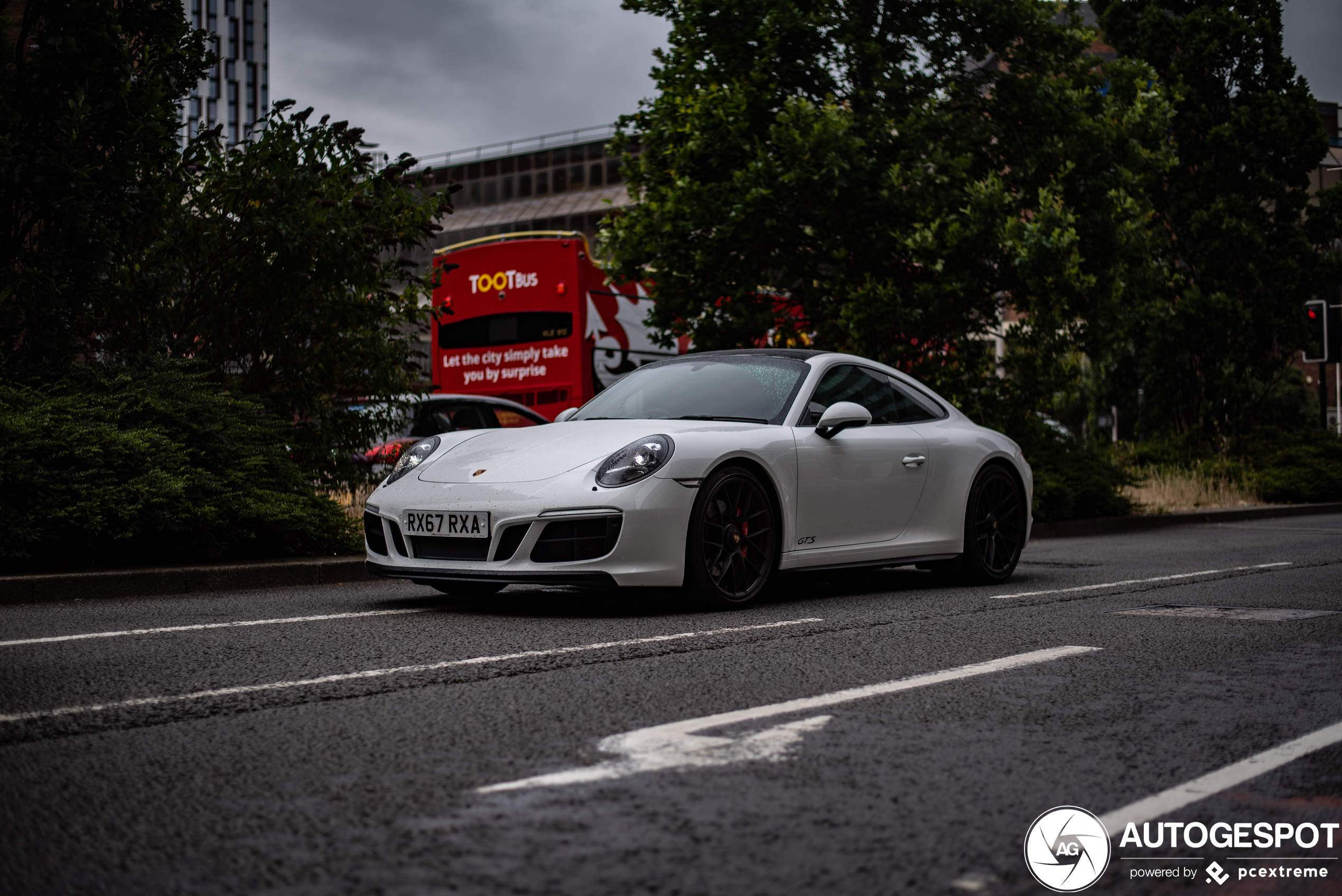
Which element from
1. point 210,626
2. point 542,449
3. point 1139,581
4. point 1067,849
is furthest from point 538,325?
point 1067,849

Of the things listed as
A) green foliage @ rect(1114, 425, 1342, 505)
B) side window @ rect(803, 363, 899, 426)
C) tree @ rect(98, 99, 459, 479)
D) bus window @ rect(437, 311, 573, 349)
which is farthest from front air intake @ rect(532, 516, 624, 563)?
green foliage @ rect(1114, 425, 1342, 505)

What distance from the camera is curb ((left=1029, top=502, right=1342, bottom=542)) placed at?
15.2 m

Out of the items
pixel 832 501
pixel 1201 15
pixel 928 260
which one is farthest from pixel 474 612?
pixel 1201 15

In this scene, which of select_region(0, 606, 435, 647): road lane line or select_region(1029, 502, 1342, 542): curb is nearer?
select_region(0, 606, 435, 647): road lane line

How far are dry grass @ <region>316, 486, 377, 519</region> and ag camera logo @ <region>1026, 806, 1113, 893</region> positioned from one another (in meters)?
7.34

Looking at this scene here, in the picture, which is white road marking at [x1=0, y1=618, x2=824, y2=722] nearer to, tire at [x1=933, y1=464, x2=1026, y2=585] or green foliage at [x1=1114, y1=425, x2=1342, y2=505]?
tire at [x1=933, y1=464, x2=1026, y2=585]

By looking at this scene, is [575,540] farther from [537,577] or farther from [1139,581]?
[1139,581]

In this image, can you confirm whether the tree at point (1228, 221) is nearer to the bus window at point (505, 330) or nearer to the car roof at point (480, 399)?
the bus window at point (505, 330)

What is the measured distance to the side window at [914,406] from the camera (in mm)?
8320

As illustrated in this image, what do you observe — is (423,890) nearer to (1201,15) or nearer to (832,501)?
(832,501)

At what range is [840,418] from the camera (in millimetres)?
7297

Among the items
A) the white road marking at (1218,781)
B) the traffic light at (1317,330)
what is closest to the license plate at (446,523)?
the white road marking at (1218,781)

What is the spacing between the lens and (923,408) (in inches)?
333

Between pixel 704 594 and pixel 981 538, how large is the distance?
99.8 inches
